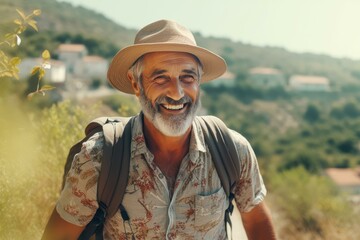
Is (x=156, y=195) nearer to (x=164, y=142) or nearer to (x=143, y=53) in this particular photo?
(x=164, y=142)

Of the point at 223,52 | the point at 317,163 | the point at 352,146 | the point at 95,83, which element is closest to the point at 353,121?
the point at 352,146

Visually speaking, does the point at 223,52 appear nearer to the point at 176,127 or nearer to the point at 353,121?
the point at 353,121

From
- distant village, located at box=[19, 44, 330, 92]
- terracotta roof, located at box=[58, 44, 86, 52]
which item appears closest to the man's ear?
distant village, located at box=[19, 44, 330, 92]

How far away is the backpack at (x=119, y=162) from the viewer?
6.43 feet

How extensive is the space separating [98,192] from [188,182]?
1.29ft

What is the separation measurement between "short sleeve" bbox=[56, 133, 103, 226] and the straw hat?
46 centimetres

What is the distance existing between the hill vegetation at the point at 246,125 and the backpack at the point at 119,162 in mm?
823

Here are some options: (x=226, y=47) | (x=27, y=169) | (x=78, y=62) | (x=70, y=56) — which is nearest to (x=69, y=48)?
(x=70, y=56)

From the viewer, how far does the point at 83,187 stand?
1962 mm

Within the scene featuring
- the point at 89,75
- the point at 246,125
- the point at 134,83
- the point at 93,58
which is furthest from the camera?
the point at 93,58

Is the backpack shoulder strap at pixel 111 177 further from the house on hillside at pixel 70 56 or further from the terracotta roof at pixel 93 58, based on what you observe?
the house on hillside at pixel 70 56

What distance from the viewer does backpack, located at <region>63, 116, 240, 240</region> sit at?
1.96 metres

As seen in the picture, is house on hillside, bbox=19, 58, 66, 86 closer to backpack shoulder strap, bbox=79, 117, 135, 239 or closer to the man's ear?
the man's ear

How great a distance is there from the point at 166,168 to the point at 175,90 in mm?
346
